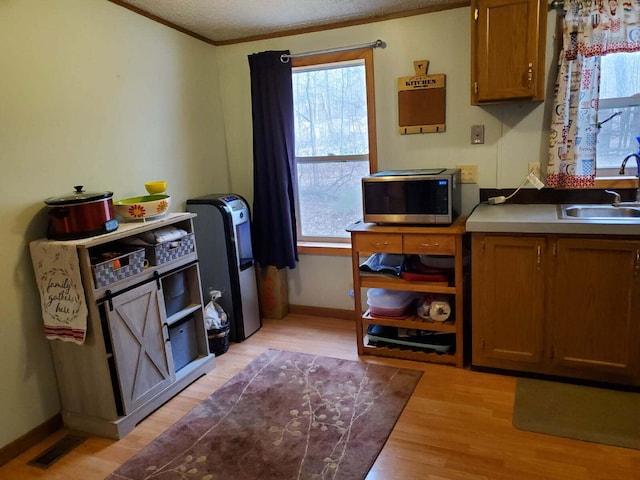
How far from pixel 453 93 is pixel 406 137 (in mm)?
404

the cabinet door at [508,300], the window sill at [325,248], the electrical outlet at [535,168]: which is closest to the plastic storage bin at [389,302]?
the cabinet door at [508,300]

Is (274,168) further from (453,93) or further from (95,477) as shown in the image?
(95,477)

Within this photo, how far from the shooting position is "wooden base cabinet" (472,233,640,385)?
221 cm

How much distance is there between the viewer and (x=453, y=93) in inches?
116

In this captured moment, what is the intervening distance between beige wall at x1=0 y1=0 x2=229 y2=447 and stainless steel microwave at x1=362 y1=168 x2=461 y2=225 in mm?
1385

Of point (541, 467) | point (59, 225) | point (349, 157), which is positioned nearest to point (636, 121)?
point (349, 157)

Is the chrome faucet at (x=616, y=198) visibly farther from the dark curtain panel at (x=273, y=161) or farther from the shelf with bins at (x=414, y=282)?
the dark curtain panel at (x=273, y=161)

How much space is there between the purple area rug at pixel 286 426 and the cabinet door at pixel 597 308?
839 mm

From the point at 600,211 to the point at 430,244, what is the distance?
0.98m

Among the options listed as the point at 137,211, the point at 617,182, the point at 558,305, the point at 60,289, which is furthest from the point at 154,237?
the point at 617,182

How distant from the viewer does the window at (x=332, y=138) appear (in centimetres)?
320

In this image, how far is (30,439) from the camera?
2203mm

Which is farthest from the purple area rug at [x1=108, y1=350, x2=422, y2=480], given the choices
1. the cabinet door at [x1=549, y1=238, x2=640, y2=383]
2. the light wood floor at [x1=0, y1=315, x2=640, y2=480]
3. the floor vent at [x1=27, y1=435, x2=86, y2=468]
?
the cabinet door at [x1=549, y1=238, x2=640, y2=383]

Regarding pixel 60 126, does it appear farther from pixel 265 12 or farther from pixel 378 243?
pixel 378 243
